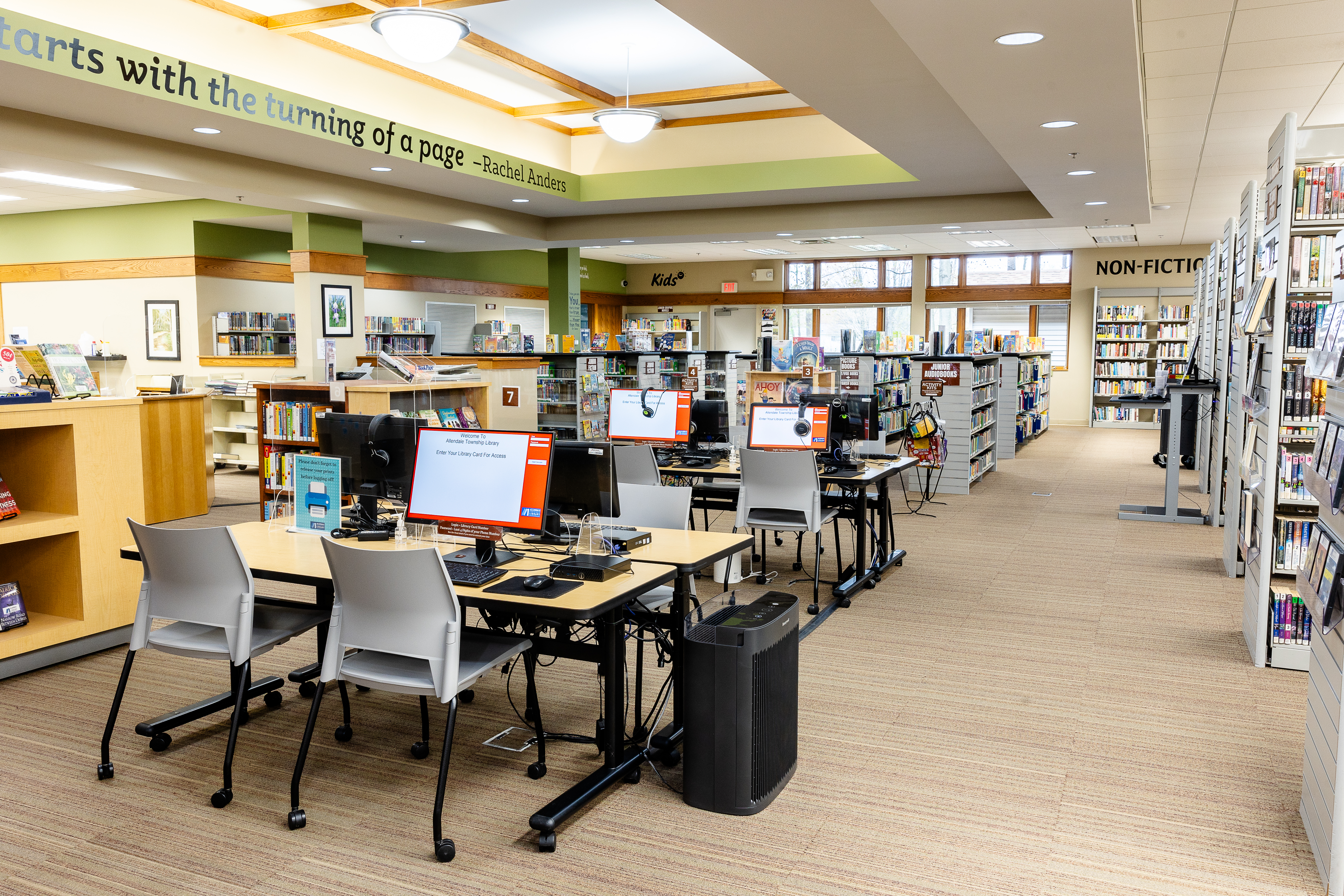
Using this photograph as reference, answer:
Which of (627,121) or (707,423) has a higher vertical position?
(627,121)

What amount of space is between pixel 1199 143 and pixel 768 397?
169 inches

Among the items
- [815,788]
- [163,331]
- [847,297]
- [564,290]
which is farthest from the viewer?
[847,297]

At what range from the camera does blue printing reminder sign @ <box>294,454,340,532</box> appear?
3.96 meters

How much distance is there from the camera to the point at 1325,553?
2.69m

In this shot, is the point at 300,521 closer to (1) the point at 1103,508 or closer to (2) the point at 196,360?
(1) the point at 1103,508

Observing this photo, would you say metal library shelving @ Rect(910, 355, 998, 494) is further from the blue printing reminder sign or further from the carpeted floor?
the blue printing reminder sign

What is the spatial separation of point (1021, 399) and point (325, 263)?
9813mm

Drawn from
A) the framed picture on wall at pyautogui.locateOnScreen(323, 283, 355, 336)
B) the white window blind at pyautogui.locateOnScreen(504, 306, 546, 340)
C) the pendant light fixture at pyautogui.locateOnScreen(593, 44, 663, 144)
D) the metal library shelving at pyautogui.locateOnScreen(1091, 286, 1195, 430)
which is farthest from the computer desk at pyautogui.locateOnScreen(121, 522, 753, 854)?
the metal library shelving at pyautogui.locateOnScreen(1091, 286, 1195, 430)

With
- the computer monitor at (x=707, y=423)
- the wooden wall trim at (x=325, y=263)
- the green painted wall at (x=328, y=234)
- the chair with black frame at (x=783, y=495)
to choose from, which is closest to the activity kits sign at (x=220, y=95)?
the green painted wall at (x=328, y=234)

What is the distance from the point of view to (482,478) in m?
3.56

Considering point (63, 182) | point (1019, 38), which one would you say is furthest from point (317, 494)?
point (63, 182)

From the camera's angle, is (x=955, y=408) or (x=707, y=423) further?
(x=955, y=408)

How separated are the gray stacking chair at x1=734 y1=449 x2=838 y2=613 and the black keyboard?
269 centimetres

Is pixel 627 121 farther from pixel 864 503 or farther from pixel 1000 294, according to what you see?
pixel 1000 294
